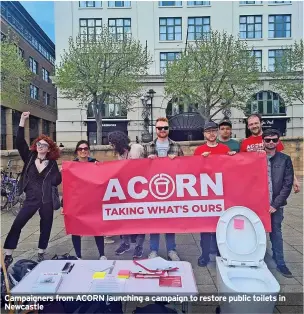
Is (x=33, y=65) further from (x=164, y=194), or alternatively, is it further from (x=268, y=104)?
(x=164, y=194)

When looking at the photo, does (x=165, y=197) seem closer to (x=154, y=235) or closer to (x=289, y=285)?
(x=154, y=235)

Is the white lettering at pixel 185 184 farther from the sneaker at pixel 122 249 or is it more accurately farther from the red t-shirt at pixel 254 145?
the sneaker at pixel 122 249

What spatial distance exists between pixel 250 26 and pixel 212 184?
32003 millimetres

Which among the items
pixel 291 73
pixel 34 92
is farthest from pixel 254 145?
pixel 34 92

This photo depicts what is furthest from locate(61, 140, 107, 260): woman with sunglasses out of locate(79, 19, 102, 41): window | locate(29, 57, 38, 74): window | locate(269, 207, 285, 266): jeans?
locate(29, 57, 38, 74): window

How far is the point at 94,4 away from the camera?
30547 mm

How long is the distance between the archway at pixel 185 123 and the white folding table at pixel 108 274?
2720cm

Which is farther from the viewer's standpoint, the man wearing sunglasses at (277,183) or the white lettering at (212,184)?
the white lettering at (212,184)

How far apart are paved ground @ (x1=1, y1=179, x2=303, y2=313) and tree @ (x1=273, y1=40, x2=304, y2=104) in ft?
68.7

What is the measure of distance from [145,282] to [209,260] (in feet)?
7.10

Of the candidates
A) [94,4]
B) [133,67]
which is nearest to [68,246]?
[133,67]

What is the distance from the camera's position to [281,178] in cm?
417

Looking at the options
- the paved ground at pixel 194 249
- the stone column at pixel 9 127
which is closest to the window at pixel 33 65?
the stone column at pixel 9 127

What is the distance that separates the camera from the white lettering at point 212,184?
4.29m
